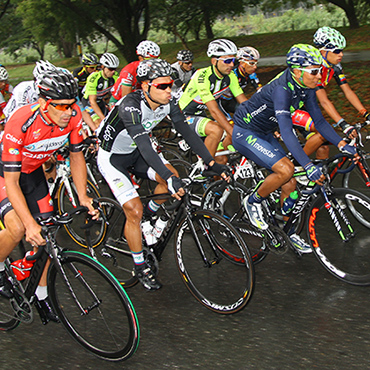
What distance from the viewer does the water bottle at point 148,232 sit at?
4.62 meters

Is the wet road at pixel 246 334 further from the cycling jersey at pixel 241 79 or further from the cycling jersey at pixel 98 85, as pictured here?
the cycling jersey at pixel 98 85

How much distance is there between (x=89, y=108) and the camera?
9070mm

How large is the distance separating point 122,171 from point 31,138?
1.20m

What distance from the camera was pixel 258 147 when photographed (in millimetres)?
4855

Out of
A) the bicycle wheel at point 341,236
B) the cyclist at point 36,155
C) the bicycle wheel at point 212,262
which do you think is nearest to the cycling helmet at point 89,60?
the cyclist at point 36,155

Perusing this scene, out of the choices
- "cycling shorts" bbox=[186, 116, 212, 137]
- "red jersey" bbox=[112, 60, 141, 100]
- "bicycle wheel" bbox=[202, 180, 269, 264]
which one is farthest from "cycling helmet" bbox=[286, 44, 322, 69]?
"red jersey" bbox=[112, 60, 141, 100]

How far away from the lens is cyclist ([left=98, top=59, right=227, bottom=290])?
163 inches

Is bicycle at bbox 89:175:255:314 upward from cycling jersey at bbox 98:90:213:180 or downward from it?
downward

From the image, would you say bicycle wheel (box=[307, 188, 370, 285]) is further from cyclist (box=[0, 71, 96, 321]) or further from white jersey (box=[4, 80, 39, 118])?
white jersey (box=[4, 80, 39, 118])

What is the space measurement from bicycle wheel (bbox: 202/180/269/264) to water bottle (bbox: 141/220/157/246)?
874mm

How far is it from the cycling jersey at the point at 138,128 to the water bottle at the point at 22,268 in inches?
54.4

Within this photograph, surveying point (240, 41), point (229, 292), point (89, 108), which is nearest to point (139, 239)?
point (229, 292)

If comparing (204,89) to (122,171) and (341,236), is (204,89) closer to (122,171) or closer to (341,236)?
(122,171)

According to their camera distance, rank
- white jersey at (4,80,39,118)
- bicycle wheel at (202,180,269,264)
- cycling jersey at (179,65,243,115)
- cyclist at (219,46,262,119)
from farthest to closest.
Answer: cyclist at (219,46,262,119) → cycling jersey at (179,65,243,115) → white jersey at (4,80,39,118) → bicycle wheel at (202,180,269,264)
